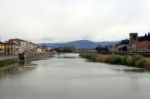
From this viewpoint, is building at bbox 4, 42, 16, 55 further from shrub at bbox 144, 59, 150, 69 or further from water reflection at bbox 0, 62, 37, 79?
shrub at bbox 144, 59, 150, 69

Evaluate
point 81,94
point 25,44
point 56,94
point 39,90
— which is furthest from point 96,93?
point 25,44

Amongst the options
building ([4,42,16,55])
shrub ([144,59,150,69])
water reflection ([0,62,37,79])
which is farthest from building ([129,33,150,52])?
water reflection ([0,62,37,79])

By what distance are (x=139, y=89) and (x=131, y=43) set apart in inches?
3713

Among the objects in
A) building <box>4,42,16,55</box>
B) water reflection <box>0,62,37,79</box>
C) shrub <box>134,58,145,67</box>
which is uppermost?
building <box>4,42,16,55</box>

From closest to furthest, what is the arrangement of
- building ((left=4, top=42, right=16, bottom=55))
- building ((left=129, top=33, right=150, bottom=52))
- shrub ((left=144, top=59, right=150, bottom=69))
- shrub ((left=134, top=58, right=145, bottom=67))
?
shrub ((left=144, top=59, right=150, bottom=69)) < shrub ((left=134, top=58, right=145, bottom=67)) < building ((left=129, top=33, right=150, bottom=52)) < building ((left=4, top=42, right=16, bottom=55))

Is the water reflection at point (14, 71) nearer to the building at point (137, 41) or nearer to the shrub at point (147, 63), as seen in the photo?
the shrub at point (147, 63)

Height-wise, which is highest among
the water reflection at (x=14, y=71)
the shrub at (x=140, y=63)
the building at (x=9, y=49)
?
the building at (x=9, y=49)

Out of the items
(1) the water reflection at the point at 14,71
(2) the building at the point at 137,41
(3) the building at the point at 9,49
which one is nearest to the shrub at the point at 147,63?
(1) the water reflection at the point at 14,71

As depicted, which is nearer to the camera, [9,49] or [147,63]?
[147,63]

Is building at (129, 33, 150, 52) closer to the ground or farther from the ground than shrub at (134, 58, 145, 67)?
farther from the ground

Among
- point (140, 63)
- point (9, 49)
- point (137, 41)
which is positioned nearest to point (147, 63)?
point (140, 63)

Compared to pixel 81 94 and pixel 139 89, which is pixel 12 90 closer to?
pixel 81 94

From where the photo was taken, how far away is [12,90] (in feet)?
81.6

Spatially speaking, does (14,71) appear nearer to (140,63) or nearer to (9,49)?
(140,63)
